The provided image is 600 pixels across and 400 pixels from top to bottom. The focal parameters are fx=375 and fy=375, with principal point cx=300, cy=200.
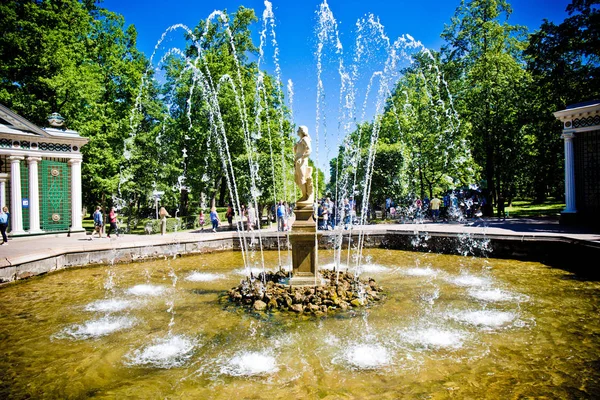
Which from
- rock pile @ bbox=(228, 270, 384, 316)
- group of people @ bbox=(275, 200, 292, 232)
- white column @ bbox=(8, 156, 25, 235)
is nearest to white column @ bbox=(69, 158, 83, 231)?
white column @ bbox=(8, 156, 25, 235)

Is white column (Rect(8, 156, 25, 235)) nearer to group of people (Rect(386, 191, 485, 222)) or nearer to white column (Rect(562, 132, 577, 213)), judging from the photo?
group of people (Rect(386, 191, 485, 222))

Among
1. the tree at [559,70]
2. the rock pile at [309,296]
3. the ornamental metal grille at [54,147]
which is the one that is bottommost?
the rock pile at [309,296]

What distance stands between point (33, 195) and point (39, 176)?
104 cm

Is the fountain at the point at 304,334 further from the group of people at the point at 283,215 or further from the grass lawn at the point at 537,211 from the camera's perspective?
the grass lawn at the point at 537,211

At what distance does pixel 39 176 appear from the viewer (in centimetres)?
1928

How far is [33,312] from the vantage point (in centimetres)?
742

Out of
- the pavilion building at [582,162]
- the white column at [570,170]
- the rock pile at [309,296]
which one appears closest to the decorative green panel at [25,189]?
the rock pile at [309,296]

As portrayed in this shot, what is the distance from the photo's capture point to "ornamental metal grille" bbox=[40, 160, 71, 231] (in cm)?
1948

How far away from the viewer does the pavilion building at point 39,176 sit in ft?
60.2

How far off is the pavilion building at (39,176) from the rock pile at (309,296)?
52.4 ft

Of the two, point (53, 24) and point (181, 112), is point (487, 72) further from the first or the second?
point (53, 24)

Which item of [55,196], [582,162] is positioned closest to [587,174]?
[582,162]

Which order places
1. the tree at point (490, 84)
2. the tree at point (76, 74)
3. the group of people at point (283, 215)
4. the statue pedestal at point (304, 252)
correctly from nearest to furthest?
1. the statue pedestal at point (304, 252)
2. the group of people at point (283, 215)
3. the tree at point (76, 74)
4. the tree at point (490, 84)

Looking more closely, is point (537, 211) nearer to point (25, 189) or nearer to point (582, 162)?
point (582, 162)
